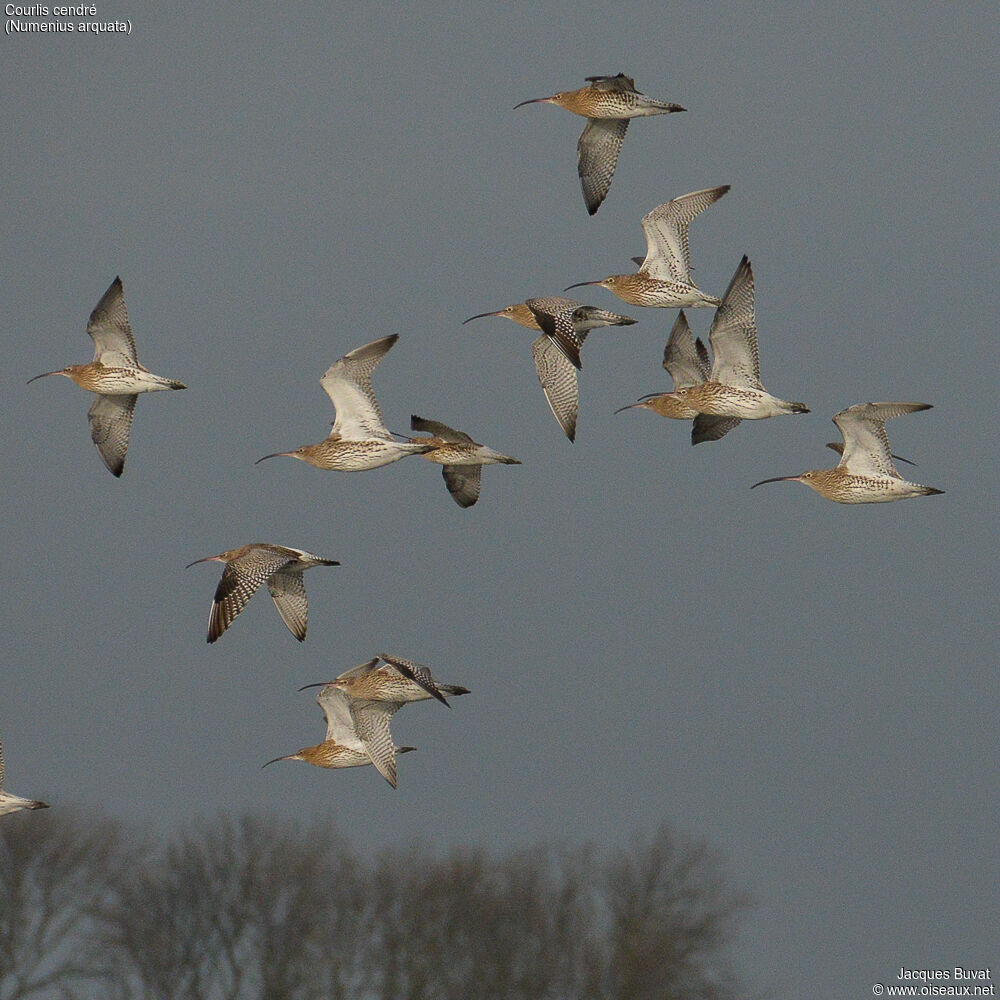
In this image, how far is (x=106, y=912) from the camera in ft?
158

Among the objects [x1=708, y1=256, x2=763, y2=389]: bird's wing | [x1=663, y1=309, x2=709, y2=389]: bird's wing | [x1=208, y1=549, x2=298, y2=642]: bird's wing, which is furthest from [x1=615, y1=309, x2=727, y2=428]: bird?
[x1=208, y1=549, x2=298, y2=642]: bird's wing

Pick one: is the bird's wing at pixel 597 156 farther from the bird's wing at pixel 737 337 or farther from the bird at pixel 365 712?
the bird at pixel 365 712

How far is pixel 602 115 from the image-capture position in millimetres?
27250

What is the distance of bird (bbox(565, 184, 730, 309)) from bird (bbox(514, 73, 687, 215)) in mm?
993

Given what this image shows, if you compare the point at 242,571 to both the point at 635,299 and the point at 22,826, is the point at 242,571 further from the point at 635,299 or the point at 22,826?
the point at 22,826

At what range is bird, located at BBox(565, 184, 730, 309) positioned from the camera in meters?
26.7

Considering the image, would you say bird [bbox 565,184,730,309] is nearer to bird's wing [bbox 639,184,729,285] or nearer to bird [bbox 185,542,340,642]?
bird's wing [bbox 639,184,729,285]

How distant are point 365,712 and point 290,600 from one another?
151 centimetres

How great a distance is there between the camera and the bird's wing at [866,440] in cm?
2472

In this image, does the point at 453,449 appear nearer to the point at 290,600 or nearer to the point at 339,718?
the point at 290,600

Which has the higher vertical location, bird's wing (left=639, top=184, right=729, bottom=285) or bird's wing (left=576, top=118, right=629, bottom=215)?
bird's wing (left=576, top=118, right=629, bottom=215)

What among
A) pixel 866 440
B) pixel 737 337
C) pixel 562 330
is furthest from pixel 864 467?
pixel 562 330

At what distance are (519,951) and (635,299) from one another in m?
20.5

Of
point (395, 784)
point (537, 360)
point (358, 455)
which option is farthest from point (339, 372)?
point (395, 784)
